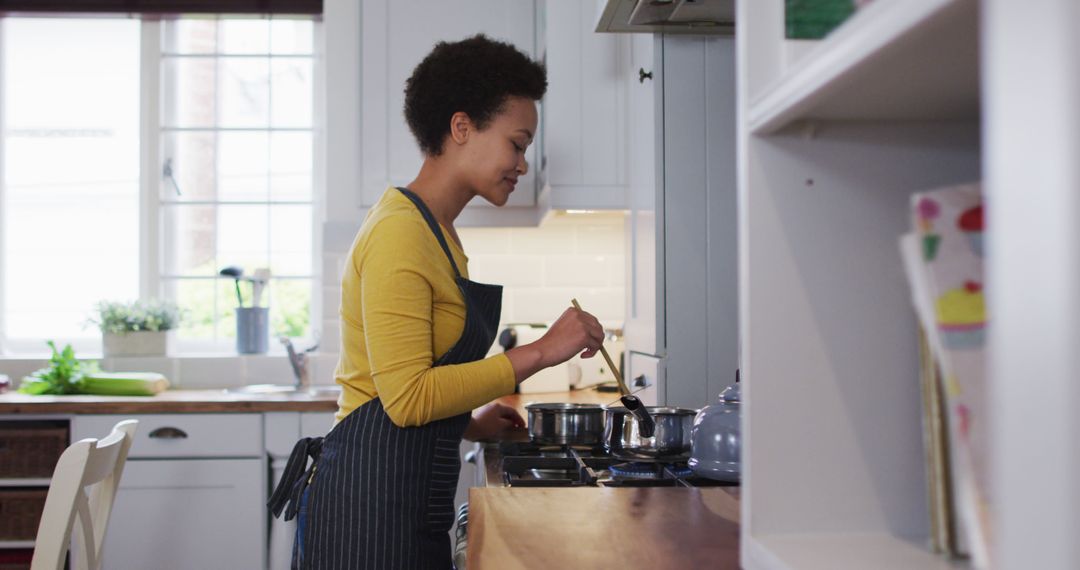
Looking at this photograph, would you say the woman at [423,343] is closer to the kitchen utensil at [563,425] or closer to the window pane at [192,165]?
the kitchen utensil at [563,425]

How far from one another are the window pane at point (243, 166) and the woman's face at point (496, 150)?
8.73 feet

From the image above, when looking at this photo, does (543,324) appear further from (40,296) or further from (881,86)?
(881,86)

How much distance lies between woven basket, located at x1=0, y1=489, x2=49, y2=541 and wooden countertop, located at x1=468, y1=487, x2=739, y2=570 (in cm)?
247

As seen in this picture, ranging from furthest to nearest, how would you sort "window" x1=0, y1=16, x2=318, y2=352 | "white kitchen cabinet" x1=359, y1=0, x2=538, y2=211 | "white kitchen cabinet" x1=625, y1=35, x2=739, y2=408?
"window" x1=0, y1=16, x2=318, y2=352 < "white kitchen cabinet" x1=359, y1=0, x2=538, y2=211 < "white kitchen cabinet" x1=625, y1=35, x2=739, y2=408

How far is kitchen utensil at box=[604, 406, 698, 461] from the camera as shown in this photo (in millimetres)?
1677

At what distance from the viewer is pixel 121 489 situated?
3.21m

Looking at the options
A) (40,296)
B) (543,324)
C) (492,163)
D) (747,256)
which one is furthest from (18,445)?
(747,256)

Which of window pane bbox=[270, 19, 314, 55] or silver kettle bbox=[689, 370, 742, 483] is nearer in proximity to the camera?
silver kettle bbox=[689, 370, 742, 483]

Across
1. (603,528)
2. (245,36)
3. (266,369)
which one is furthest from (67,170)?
(603,528)

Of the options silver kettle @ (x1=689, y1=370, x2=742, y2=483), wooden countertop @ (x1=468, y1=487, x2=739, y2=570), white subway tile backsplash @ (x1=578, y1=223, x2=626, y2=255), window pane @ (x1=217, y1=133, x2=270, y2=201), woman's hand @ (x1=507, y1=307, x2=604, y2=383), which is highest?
window pane @ (x1=217, y1=133, x2=270, y2=201)

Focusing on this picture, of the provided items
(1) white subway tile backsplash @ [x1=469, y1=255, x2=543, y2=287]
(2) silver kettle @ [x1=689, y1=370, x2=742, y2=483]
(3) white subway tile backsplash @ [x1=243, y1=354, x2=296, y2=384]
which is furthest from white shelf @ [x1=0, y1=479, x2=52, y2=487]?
(2) silver kettle @ [x1=689, y1=370, x2=742, y2=483]

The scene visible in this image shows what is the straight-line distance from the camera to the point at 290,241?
4168 millimetres

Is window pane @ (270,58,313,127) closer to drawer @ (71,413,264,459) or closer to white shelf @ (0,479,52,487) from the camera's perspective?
drawer @ (71,413,264,459)

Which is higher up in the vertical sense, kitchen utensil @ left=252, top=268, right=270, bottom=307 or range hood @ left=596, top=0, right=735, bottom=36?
range hood @ left=596, top=0, right=735, bottom=36
